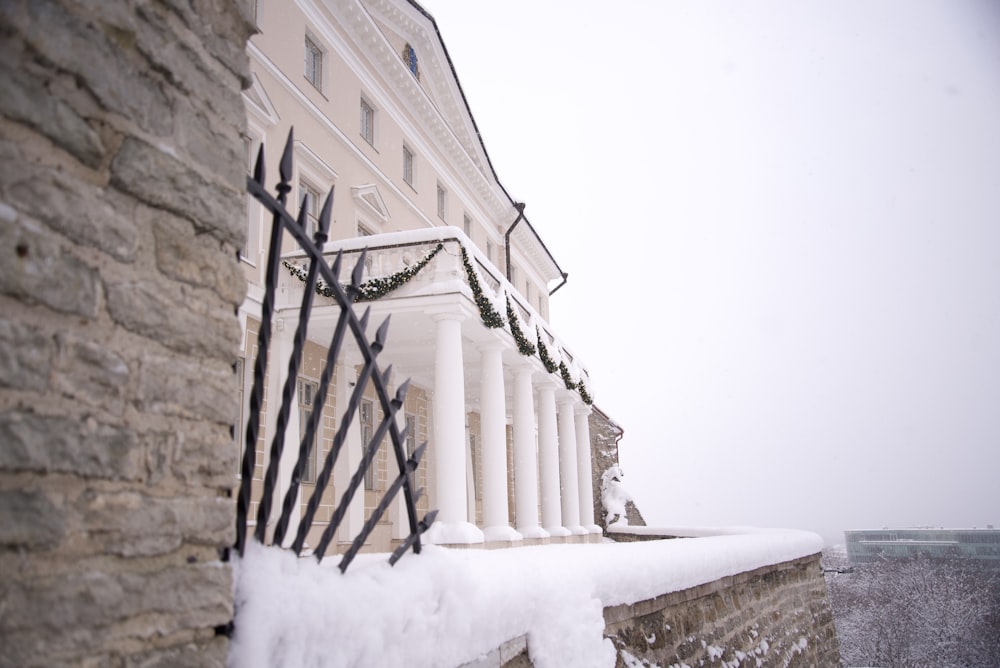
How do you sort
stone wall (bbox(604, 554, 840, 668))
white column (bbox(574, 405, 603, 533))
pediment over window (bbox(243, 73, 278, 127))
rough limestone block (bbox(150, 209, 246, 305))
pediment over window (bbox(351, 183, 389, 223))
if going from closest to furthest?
rough limestone block (bbox(150, 209, 246, 305))
stone wall (bbox(604, 554, 840, 668))
pediment over window (bbox(243, 73, 278, 127))
pediment over window (bbox(351, 183, 389, 223))
white column (bbox(574, 405, 603, 533))

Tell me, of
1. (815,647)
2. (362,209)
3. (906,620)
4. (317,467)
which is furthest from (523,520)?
(906,620)

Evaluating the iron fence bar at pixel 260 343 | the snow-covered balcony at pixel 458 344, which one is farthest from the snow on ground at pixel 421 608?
the snow-covered balcony at pixel 458 344

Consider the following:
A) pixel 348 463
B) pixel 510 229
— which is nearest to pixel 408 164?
pixel 510 229

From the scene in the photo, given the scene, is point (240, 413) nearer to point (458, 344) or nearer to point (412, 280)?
point (412, 280)

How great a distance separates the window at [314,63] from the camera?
14.0 m

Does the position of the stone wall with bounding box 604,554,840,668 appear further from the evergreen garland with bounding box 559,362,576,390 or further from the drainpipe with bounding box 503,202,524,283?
the drainpipe with bounding box 503,202,524,283

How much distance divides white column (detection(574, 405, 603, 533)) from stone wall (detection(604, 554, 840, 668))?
23.1 feet

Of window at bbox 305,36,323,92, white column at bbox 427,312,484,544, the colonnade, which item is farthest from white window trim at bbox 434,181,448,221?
white column at bbox 427,312,484,544

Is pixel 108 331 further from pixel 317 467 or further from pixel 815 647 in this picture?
pixel 815 647

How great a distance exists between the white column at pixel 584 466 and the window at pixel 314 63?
10.5 m

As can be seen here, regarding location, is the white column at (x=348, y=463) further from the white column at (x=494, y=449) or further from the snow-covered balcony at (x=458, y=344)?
the white column at (x=494, y=449)

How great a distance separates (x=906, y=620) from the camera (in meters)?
41.5

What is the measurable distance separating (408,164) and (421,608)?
53.2ft

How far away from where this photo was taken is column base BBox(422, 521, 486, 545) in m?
10.3
